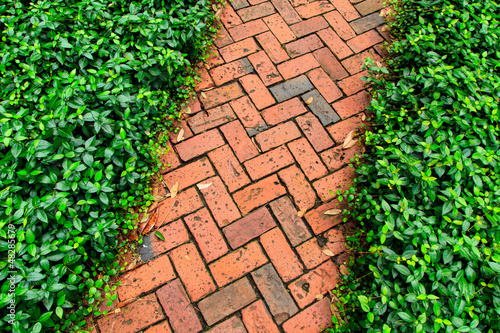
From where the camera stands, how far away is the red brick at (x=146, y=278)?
1978 mm

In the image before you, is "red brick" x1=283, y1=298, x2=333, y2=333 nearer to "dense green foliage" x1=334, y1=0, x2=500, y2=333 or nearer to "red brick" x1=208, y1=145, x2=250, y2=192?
"dense green foliage" x1=334, y1=0, x2=500, y2=333

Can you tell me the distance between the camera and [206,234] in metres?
2.16

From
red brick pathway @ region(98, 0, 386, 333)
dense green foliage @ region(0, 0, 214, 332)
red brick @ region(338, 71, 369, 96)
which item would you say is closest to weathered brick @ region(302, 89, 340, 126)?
red brick pathway @ region(98, 0, 386, 333)

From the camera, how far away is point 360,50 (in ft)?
9.73

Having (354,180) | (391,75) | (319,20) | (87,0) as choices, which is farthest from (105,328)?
(319,20)

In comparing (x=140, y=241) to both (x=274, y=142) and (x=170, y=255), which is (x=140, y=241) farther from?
(x=274, y=142)

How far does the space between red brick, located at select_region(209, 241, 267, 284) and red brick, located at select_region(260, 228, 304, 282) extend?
0.20ft

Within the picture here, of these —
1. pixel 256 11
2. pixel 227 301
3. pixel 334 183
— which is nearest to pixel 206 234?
pixel 227 301

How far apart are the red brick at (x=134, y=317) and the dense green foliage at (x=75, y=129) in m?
0.16

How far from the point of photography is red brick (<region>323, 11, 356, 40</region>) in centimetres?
305

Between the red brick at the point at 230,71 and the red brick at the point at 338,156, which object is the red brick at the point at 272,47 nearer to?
the red brick at the point at 230,71

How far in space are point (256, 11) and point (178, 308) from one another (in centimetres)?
276

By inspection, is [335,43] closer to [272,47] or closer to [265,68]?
[272,47]

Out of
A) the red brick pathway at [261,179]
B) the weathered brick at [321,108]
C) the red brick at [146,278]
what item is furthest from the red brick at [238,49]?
the red brick at [146,278]
